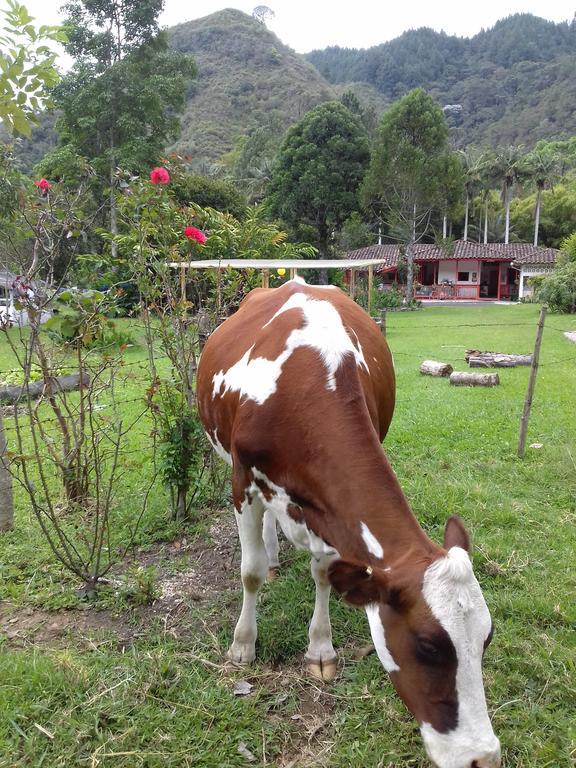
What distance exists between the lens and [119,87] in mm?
26781

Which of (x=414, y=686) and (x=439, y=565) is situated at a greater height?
(x=439, y=565)

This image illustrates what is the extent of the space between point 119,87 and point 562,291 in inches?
852

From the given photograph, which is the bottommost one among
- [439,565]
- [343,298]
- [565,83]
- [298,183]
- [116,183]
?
[439,565]

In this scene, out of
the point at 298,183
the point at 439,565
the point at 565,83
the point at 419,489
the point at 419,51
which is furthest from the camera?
the point at 419,51

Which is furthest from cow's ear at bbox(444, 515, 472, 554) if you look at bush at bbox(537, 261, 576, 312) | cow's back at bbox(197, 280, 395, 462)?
bush at bbox(537, 261, 576, 312)

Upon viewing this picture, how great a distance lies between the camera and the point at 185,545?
4211mm

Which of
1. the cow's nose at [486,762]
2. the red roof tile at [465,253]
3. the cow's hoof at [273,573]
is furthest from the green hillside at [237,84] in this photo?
the cow's nose at [486,762]

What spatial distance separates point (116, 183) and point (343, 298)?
1.84 meters

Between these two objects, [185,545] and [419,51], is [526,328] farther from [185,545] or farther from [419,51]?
[419,51]

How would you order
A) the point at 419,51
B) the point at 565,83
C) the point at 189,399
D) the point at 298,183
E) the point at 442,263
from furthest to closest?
the point at 419,51 < the point at 565,83 < the point at 442,263 < the point at 298,183 < the point at 189,399

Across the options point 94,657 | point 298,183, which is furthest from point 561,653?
point 298,183

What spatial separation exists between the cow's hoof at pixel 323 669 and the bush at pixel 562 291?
2332 cm

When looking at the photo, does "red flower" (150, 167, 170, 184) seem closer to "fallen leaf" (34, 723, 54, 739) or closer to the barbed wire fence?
the barbed wire fence

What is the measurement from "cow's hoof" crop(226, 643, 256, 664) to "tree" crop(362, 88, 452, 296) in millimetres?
29258
